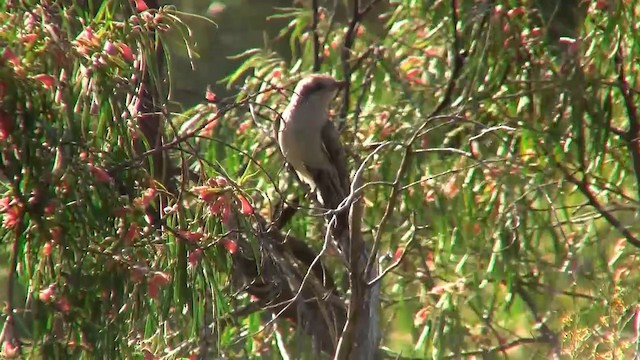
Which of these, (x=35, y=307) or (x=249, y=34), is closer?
(x=35, y=307)

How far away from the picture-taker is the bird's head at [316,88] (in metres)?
4.66

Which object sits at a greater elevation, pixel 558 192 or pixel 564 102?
pixel 564 102

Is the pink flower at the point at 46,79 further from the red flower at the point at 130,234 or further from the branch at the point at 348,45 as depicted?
the branch at the point at 348,45

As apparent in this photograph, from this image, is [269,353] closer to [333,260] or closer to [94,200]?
[333,260]

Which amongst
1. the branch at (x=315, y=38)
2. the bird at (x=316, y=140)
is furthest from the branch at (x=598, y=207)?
the branch at (x=315, y=38)

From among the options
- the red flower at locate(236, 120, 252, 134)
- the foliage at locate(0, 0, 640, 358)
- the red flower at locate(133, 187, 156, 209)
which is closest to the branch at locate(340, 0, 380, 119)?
the foliage at locate(0, 0, 640, 358)

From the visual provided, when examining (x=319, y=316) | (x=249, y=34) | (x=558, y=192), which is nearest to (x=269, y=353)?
(x=319, y=316)

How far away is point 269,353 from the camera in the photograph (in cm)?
466

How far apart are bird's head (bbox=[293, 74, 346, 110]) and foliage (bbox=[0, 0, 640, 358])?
0.51 feet

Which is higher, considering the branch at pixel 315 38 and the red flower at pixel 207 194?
the red flower at pixel 207 194

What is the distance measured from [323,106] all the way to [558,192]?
117 cm

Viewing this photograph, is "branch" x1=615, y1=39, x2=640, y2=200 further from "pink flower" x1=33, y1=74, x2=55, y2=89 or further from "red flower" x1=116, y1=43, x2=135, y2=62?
"pink flower" x1=33, y1=74, x2=55, y2=89

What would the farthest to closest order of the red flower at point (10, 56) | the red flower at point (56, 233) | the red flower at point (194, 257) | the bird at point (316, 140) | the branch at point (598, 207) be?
the bird at point (316, 140) → the branch at point (598, 207) → the red flower at point (194, 257) → the red flower at point (56, 233) → the red flower at point (10, 56)

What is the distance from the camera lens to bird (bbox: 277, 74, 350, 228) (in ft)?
15.3
